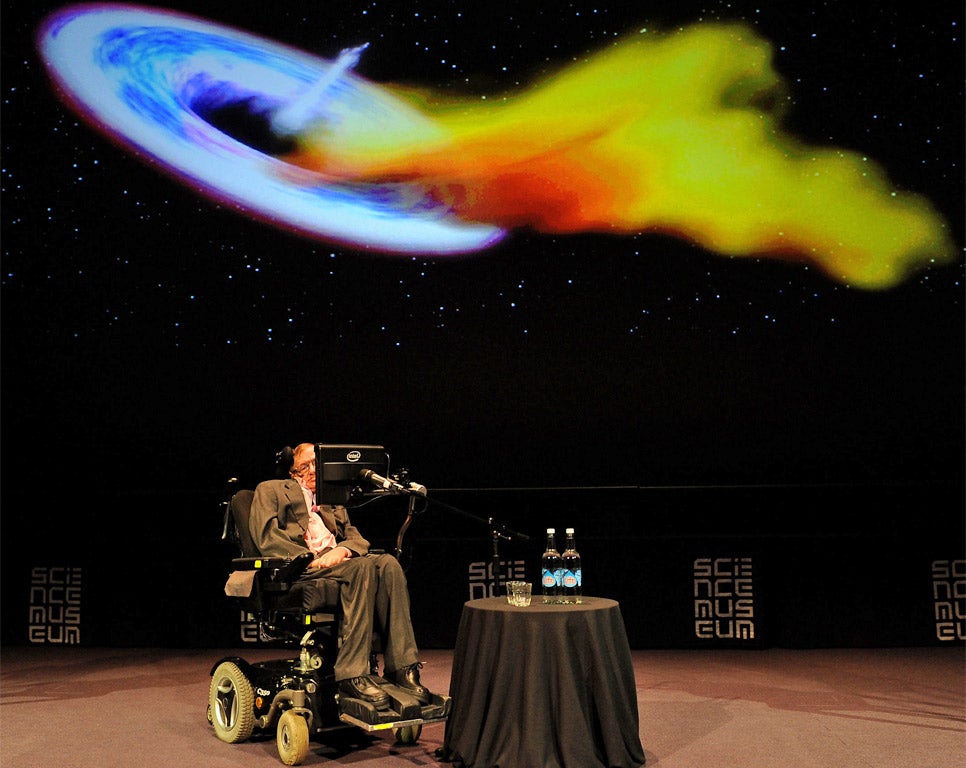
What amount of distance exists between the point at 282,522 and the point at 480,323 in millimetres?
2706

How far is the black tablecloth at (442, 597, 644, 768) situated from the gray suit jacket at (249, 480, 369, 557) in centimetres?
84

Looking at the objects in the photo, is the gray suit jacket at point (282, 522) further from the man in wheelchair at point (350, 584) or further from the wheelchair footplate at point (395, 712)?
the wheelchair footplate at point (395, 712)

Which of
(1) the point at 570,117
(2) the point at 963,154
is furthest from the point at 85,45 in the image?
(2) the point at 963,154

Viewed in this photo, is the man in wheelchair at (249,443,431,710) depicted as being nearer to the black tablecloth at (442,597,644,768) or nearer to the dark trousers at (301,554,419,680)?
the dark trousers at (301,554,419,680)

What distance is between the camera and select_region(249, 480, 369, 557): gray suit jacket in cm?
361

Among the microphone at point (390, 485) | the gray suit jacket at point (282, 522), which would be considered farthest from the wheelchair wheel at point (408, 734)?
the microphone at point (390, 485)

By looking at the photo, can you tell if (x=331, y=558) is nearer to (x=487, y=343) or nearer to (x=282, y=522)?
(x=282, y=522)

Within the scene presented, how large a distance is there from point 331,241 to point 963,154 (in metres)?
4.08

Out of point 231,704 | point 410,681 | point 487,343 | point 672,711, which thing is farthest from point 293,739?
point 487,343

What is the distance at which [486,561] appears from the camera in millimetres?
5805

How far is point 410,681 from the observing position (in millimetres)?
3391

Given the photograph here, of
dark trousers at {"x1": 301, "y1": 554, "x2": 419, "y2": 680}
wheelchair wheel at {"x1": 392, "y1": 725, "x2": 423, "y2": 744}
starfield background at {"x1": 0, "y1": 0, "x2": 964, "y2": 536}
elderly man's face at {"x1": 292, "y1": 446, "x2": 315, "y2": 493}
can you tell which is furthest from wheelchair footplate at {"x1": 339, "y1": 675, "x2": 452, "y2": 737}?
starfield background at {"x1": 0, "y1": 0, "x2": 964, "y2": 536}

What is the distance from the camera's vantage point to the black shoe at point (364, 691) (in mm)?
3238

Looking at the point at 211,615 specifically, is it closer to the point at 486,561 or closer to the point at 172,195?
the point at 486,561
